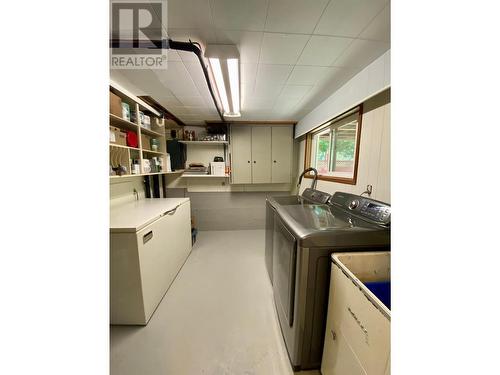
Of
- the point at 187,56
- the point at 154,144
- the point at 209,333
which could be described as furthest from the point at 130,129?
the point at 209,333

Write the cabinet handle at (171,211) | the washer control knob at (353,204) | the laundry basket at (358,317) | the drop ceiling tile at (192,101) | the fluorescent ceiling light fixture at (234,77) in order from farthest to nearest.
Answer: the drop ceiling tile at (192,101) < the cabinet handle at (171,211) < the washer control knob at (353,204) < the fluorescent ceiling light fixture at (234,77) < the laundry basket at (358,317)

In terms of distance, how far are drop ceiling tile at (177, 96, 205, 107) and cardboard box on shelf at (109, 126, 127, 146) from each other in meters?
0.81

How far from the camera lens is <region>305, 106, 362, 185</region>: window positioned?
1820 mm

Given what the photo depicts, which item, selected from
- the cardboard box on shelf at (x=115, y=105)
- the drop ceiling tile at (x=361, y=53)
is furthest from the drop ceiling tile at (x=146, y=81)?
the drop ceiling tile at (x=361, y=53)

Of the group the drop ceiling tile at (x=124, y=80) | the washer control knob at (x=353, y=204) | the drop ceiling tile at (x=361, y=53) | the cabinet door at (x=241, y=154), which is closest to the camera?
the drop ceiling tile at (x=361, y=53)

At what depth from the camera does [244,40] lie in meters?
1.24

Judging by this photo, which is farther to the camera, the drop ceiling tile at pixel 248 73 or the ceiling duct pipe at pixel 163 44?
the drop ceiling tile at pixel 248 73

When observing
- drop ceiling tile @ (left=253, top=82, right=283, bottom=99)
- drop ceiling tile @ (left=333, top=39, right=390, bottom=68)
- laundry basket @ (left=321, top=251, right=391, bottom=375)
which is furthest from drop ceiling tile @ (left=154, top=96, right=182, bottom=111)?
laundry basket @ (left=321, top=251, right=391, bottom=375)

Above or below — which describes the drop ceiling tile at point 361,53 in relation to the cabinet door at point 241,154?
above

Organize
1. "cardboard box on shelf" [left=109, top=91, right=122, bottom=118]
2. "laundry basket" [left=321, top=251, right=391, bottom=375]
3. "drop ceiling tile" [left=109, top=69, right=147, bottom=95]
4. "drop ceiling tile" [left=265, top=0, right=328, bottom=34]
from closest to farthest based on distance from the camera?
1. "laundry basket" [left=321, top=251, right=391, bottom=375]
2. "drop ceiling tile" [left=265, top=0, right=328, bottom=34]
3. "drop ceiling tile" [left=109, top=69, right=147, bottom=95]
4. "cardboard box on shelf" [left=109, top=91, right=122, bottom=118]

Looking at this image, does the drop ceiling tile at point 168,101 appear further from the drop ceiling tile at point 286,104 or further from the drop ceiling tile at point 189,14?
the drop ceiling tile at point 286,104

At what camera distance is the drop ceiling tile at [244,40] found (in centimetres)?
118

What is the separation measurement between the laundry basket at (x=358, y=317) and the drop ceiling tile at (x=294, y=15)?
55.8 inches

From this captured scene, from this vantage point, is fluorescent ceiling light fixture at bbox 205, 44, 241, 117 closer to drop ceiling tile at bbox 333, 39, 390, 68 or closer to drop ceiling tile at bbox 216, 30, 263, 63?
drop ceiling tile at bbox 216, 30, 263, 63
